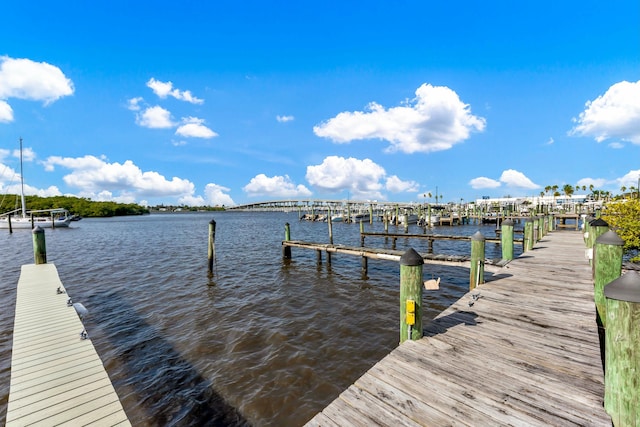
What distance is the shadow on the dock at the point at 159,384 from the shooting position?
5293 millimetres

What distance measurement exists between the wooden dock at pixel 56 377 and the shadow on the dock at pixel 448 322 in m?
5.01

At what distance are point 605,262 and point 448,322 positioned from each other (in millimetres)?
4400

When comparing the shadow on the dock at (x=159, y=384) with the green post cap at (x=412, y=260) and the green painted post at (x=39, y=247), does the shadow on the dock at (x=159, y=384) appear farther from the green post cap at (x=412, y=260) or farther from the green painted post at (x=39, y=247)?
the green painted post at (x=39, y=247)

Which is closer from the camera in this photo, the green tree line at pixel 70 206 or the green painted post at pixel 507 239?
the green painted post at pixel 507 239

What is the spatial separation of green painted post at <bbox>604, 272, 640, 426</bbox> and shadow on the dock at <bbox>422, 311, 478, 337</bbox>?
8.14 feet

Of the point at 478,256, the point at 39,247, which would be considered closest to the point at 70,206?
the point at 39,247

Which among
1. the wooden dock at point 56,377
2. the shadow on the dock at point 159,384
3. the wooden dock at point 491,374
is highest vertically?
the wooden dock at point 491,374

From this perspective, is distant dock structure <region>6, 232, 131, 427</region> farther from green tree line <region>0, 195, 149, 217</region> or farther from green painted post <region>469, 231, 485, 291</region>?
green tree line <region>0, 195, 149, 217</region>

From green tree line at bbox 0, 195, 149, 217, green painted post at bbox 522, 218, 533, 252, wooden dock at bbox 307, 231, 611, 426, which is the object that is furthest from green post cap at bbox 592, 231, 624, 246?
green tree line at bbox 0, 195, 149, 217

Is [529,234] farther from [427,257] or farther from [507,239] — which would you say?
[427,257]

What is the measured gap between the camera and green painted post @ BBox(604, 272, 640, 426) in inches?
107

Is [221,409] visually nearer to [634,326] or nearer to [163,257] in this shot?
[634,326]

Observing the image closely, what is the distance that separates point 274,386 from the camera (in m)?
6.11

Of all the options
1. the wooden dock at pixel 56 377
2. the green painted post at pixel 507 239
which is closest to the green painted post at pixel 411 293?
the wooden dock at pixel 56 377
